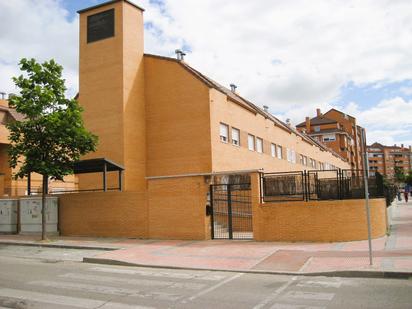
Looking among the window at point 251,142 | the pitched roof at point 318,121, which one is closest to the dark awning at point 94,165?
the window at point 251,142

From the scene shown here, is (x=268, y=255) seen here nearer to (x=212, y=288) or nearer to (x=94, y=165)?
(x=212, y=288)

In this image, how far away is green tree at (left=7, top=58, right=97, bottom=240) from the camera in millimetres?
18141

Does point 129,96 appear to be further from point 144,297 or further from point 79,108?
point 144,297

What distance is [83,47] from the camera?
27672 mm

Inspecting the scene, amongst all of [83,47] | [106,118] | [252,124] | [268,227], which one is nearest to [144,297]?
[268,227]

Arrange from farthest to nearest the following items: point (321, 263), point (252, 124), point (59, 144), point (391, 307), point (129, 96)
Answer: point (252, 124) → point (129, 96) → point (59, 144) → point (321, 263) → point (391, 307)

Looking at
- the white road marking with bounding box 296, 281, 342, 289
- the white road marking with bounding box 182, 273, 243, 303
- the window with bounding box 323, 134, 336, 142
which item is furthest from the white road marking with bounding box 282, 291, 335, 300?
the window with bounding box 323, 134, 336, 142

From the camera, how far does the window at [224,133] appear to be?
2703cm

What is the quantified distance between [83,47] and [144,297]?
74.4ft

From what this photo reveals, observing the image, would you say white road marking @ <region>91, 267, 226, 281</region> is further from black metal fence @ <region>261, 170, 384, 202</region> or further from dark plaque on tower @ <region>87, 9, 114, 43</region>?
dark plaque on tower @ <region>87, 9, 114, 43</region>

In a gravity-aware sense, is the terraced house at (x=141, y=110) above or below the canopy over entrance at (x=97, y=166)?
above

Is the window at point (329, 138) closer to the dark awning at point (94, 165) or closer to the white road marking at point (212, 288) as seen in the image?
the dark awning at point (94, 165)

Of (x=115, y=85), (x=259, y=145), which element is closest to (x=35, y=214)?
(x=115, y=85)

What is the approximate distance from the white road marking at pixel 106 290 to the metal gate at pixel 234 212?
876 centimetres
